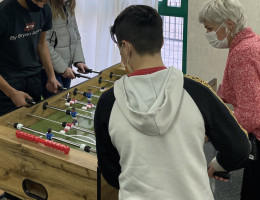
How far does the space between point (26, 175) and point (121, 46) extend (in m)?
0.87

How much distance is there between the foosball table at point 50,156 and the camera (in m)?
1.54

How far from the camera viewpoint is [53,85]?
269cm

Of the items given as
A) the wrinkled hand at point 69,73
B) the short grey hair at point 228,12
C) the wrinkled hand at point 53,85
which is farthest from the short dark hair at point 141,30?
the wrinkled hand at point 69,73

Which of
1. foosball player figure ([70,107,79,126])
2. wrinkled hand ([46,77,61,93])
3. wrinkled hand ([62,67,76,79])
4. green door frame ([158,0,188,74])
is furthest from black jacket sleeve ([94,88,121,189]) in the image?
green door frame ([158,0,188,74])

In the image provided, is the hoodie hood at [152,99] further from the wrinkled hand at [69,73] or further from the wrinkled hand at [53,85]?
the wrinkled hand at [69,73]

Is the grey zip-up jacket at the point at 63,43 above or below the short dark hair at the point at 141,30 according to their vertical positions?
below

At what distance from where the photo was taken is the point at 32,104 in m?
2.09

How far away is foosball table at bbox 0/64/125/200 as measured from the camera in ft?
5.06

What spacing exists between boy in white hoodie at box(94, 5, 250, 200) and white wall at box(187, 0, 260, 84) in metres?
2.77

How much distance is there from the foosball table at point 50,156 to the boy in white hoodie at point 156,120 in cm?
39

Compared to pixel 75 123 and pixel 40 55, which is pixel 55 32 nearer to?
pixel 40 55

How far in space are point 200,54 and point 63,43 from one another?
1695 mm

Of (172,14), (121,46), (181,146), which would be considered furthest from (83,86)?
(172,14)

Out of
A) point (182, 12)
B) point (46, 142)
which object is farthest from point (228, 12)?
point (182, 12)
